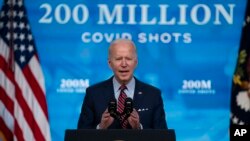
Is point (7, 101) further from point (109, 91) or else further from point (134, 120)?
point (134, 120)

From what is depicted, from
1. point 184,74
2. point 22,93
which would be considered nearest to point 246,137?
point 184,74

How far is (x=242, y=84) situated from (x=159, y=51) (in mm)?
815

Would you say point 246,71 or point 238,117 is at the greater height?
point 246,71

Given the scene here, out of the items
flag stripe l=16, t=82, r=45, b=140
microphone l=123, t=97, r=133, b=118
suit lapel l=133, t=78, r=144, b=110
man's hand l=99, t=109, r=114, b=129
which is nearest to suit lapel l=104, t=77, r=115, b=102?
suit lapel l=133, t=78, r=144, b=110

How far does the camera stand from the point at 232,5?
16.9 feet

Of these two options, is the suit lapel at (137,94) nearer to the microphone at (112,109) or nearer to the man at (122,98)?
the man at (122,98)

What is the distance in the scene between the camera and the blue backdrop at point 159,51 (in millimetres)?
5105

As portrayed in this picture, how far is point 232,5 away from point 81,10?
1.35 metres

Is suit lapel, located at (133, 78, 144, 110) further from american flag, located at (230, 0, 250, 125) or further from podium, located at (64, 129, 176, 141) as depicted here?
american flag, located at (230, 0, 250, 125)

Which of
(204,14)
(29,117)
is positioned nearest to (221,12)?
(204,14)

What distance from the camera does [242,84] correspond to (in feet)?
17.0

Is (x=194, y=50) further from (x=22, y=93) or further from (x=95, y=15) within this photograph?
(x=22, y=93)

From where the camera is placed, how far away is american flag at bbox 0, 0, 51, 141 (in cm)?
520

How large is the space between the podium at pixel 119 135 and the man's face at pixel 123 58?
2.96 ft
